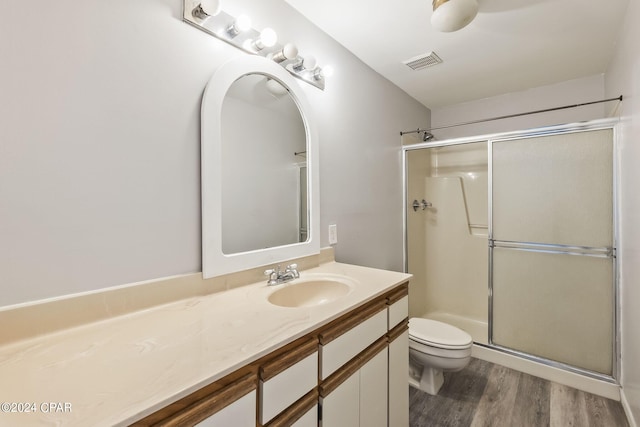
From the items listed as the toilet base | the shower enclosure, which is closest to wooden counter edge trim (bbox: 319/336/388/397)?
the toilet base

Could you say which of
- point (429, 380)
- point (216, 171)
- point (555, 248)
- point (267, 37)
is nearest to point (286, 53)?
point (267, 37)

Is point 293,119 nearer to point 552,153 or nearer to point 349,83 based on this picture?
point 349,83

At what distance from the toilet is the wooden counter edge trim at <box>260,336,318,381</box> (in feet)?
4.11

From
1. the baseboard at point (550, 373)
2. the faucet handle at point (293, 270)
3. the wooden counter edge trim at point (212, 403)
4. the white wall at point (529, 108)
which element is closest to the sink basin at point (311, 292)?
the faucet handle at point (293, 270)

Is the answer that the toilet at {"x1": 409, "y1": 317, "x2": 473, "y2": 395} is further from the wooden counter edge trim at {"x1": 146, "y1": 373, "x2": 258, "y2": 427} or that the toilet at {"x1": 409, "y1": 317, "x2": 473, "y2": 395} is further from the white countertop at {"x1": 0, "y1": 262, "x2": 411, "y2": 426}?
the wooden counter edge trim at {"x1": 146, "y1": 373, "x2": 258, "y2": 427}

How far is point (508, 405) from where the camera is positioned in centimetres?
178

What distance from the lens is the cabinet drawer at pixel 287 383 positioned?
0.75 metres

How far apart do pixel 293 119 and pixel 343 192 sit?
601mm

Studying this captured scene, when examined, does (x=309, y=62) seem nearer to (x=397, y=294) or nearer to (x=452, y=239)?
(x=397, y=294)

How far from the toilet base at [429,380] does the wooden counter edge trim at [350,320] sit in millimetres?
1051

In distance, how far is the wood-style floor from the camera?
164 cm

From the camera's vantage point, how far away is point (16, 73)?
759mm

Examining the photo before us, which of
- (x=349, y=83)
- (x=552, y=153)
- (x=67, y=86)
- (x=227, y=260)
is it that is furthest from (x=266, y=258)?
(x=552, y=153)

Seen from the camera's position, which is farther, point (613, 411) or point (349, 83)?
point (349, 83)
